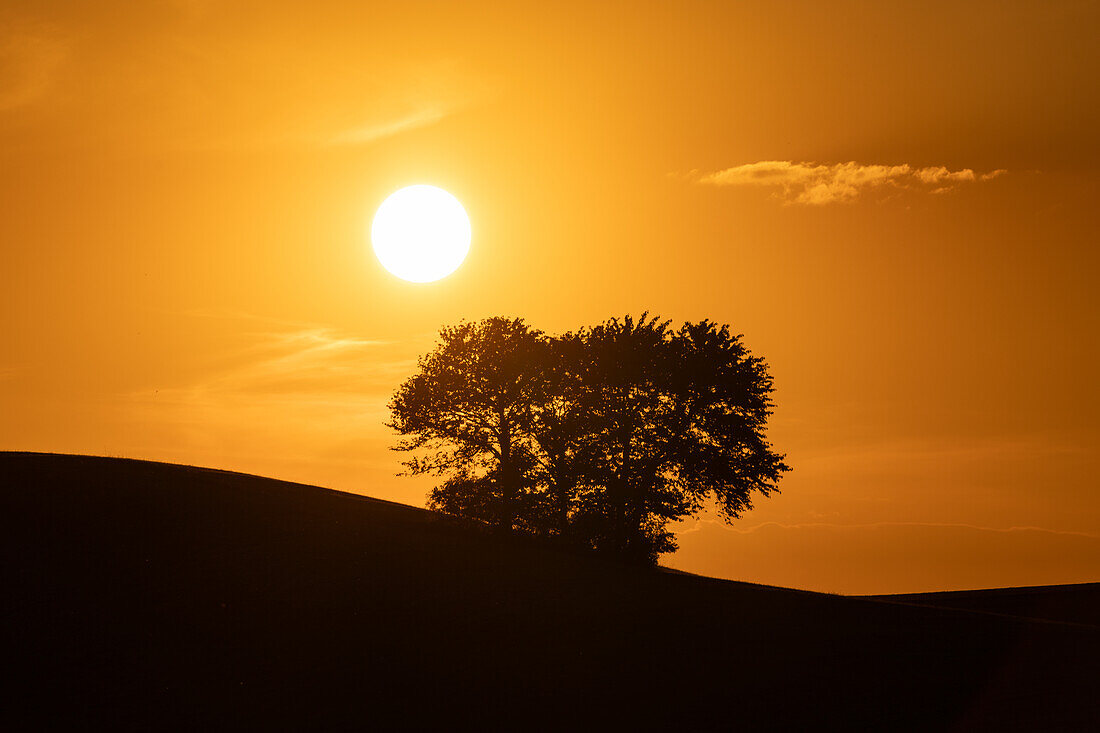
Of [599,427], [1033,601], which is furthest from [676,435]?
[1033,601]

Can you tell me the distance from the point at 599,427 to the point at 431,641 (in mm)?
30066

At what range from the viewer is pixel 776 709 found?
98.8 feet

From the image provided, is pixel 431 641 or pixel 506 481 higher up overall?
pixel 506 481

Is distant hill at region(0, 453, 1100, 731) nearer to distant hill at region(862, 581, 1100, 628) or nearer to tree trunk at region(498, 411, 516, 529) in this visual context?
distant hill at region(862, 581, 1100, 628)

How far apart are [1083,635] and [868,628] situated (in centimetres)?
779

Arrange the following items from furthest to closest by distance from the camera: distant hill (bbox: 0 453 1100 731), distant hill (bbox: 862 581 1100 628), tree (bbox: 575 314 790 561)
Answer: tree (bbox: 575 314 790 561) → distant hill (bbox: 862 581 1100 628) → distant hill (bbox: 0 453 1100 731)

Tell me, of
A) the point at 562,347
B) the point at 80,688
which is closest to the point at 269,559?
the point at 80,688

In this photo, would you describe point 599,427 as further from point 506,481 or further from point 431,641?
point 431,641

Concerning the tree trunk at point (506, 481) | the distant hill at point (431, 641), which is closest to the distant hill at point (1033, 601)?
the distant hill at point (431, 641)

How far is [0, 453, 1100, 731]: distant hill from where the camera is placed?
2970cm

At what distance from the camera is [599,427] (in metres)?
64.1

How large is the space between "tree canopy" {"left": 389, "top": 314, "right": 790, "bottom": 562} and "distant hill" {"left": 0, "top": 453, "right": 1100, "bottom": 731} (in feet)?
A: 42.5

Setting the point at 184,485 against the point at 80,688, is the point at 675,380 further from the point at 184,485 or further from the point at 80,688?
the point at 80,688

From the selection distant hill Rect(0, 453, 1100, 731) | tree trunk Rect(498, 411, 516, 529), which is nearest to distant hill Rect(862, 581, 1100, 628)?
distant hill Rect(0, 453, 1100, 731)
